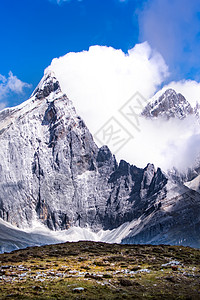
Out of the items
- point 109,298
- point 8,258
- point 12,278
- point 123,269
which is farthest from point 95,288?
point 8,258

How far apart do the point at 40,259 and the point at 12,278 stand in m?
29.9

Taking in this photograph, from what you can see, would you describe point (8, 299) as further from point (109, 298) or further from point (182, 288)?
point (182, 288)

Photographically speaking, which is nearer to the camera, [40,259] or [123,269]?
[123,269]

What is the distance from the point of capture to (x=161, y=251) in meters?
88.6

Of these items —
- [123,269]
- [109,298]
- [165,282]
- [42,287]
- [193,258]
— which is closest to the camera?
[109,298]

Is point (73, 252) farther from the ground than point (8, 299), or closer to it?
farther from the ground

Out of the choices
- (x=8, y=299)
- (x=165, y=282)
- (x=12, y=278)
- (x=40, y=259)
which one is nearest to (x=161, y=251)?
(x=40, y=259)

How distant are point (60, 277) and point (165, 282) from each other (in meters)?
13.7

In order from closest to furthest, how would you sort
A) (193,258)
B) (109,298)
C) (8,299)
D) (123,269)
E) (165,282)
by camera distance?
(8,299) → (109,298) → (165,282) → (123,269) → (193,258)

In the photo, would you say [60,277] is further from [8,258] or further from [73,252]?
[73,252]

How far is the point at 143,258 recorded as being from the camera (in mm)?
77875

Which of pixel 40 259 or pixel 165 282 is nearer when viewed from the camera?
pixel 165 282

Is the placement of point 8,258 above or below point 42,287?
above

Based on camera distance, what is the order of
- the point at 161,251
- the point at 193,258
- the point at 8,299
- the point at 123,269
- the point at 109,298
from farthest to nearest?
the point at 161,251
the point at 193,258
the point at 123,269
the point at 109,298
the point at 8,299
